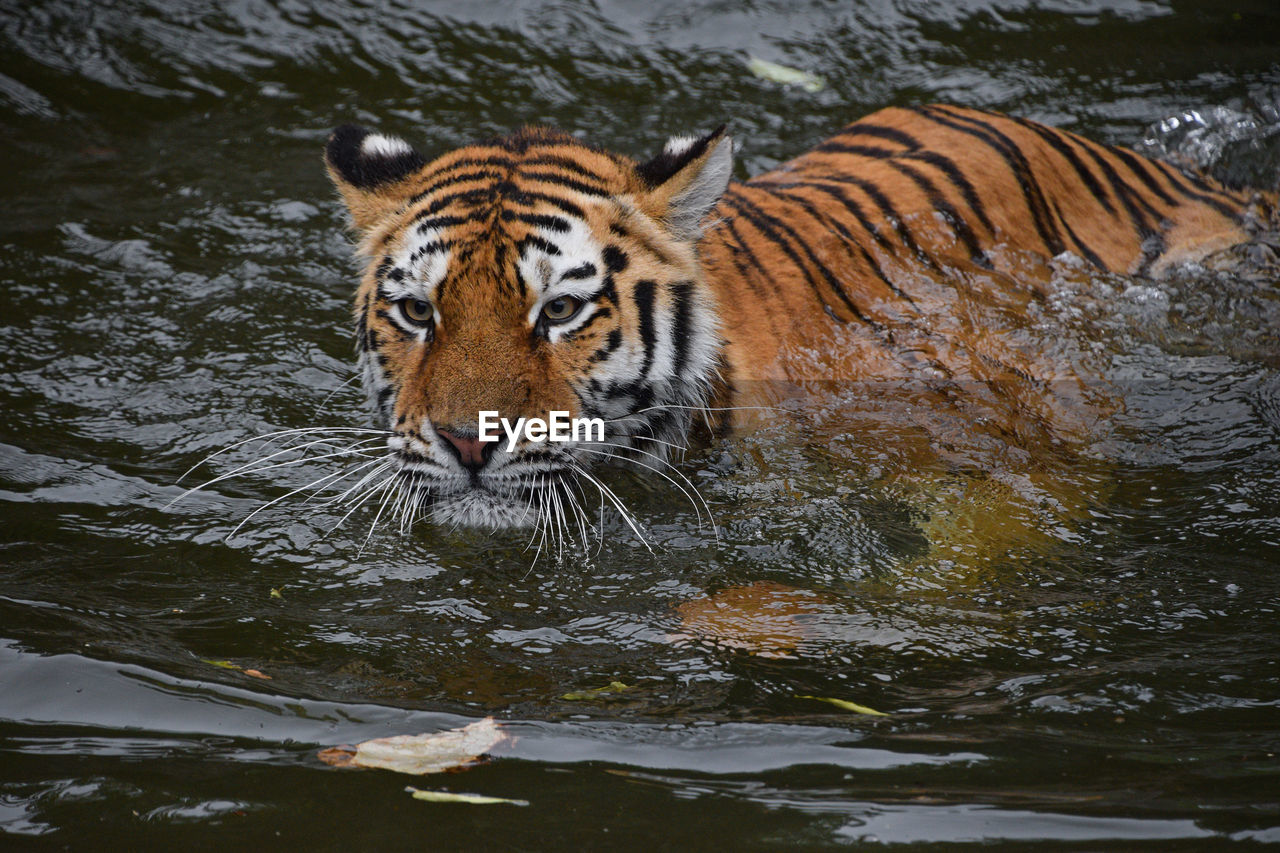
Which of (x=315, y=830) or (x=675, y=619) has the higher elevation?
(x=675, y=619)

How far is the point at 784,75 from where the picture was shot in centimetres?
572

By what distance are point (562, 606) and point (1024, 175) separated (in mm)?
1986

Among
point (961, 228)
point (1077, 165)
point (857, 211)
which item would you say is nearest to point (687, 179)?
point (857, 211)

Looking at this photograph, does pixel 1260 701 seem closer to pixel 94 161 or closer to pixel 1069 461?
pixel 1069 461

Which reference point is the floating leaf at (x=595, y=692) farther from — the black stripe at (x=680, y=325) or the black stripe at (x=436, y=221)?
the black stripe at (x=436, y=221)

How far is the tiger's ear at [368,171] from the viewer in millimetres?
2816

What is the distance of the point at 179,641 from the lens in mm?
2309

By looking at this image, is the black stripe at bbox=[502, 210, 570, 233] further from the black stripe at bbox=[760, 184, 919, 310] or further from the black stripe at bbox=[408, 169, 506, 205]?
the black stripe at bbox=[760, 184, 919, 310]

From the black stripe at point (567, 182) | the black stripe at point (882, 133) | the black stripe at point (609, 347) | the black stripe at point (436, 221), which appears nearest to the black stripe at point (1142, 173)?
the black stripe at point (882, 133)

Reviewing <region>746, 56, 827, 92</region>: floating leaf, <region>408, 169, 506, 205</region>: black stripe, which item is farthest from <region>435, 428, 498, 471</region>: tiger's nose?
<region>746, 56, 827, 92</region>: floating leaf

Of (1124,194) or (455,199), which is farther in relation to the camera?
(1124,194)

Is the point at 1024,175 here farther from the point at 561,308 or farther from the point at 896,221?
the point at 561,308

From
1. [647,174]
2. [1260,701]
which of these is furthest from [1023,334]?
[1260,701]

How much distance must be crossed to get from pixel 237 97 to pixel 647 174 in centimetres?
345
